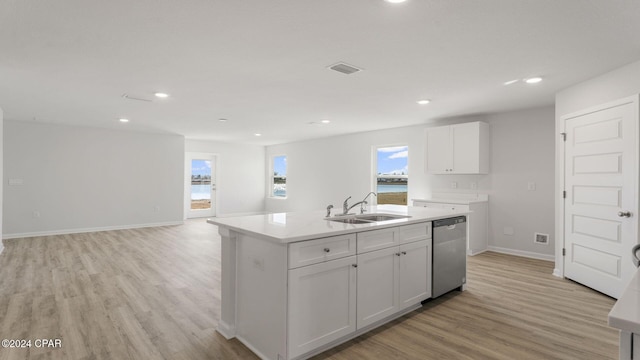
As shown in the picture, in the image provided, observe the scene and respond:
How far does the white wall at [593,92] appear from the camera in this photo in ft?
10.4

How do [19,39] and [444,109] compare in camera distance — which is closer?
[19,39]

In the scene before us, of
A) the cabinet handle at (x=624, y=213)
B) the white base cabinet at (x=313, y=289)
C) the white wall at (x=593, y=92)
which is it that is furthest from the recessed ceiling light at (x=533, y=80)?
the white base cabinet at (x=313, y=289)

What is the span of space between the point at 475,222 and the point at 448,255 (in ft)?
7.29

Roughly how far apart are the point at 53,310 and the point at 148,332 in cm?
115

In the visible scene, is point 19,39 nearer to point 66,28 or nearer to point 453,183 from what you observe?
point 66,28

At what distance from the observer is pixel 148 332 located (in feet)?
8.51

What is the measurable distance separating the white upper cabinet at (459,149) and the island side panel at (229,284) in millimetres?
4316

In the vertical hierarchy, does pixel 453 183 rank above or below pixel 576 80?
below

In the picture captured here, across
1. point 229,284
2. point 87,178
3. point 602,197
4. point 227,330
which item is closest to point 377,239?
point 229,284

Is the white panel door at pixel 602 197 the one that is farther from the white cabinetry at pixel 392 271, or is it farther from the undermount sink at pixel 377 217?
the undermount sink at pixel 377 217

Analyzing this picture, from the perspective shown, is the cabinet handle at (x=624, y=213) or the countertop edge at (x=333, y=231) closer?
the countertop edge at (x=333, y=231)

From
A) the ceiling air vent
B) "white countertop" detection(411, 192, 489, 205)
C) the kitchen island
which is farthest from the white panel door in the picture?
the ceiling air vent

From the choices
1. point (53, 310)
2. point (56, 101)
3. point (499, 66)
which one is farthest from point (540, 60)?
point (56, 101)

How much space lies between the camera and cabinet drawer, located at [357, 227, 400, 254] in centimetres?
251
